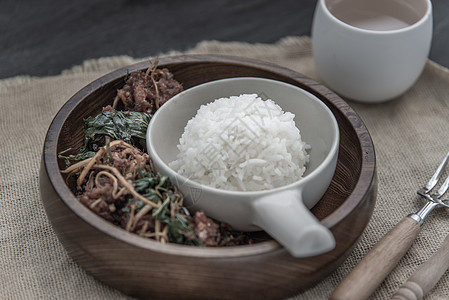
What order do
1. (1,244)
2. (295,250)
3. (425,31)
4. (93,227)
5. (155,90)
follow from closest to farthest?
(295,250) < (93,227) < (1,244) < (155,90) < (425,31)

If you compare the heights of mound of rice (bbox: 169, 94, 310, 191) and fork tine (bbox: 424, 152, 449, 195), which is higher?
mound of rice (bbox: 169, 94, 310, 191)

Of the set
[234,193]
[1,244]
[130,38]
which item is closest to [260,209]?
[234,193]

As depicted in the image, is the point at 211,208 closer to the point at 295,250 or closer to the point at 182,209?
the point at 182,209

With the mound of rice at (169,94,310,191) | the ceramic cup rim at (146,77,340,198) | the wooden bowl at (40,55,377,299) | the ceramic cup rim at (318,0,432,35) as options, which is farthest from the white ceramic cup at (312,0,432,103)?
the mound of rice at (169,94,310,191)

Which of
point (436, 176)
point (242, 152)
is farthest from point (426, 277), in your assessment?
point (242, 152)

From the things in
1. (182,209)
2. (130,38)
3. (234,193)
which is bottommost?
(130,38)

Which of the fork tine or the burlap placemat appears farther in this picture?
the fork tine

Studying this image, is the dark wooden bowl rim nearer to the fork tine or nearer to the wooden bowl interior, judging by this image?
the wooden bowl interior
